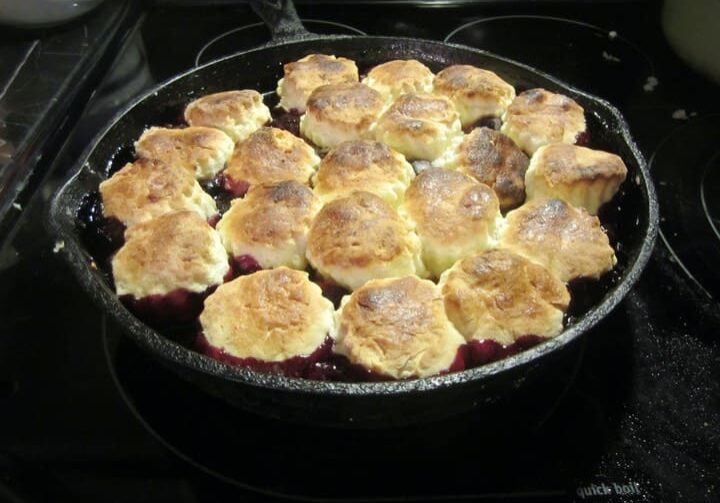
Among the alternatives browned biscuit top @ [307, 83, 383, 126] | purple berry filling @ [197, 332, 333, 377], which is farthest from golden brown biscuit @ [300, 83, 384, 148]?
purple berry filling @ [197, 332, 333, 377]

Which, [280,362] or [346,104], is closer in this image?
[280,362]

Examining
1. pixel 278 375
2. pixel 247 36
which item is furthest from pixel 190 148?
pixel 247 36

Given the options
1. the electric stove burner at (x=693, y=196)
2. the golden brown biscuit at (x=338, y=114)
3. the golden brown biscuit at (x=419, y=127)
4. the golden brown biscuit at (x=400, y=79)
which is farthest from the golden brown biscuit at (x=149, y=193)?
the electric stove burner at (x=693, y=196)

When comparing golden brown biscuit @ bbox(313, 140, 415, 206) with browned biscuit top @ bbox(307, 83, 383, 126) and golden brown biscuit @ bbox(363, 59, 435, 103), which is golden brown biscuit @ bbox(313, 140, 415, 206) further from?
golden brown biscuit @ bbox(363, 59, 435, 103)

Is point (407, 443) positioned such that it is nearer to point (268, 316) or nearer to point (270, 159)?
point (268, 316)

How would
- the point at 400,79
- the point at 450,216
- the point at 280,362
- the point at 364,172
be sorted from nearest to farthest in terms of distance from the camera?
the point at 280,362
the point at 450,216
the point at 364,172
the point at 400,79

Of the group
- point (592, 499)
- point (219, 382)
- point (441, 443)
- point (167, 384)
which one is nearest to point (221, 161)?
point (167, 384)

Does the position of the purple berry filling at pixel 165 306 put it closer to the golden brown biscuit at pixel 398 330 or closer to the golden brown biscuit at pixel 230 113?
the golden brown biscuit at pixel 398 330

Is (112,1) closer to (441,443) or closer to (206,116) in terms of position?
(206,116)
